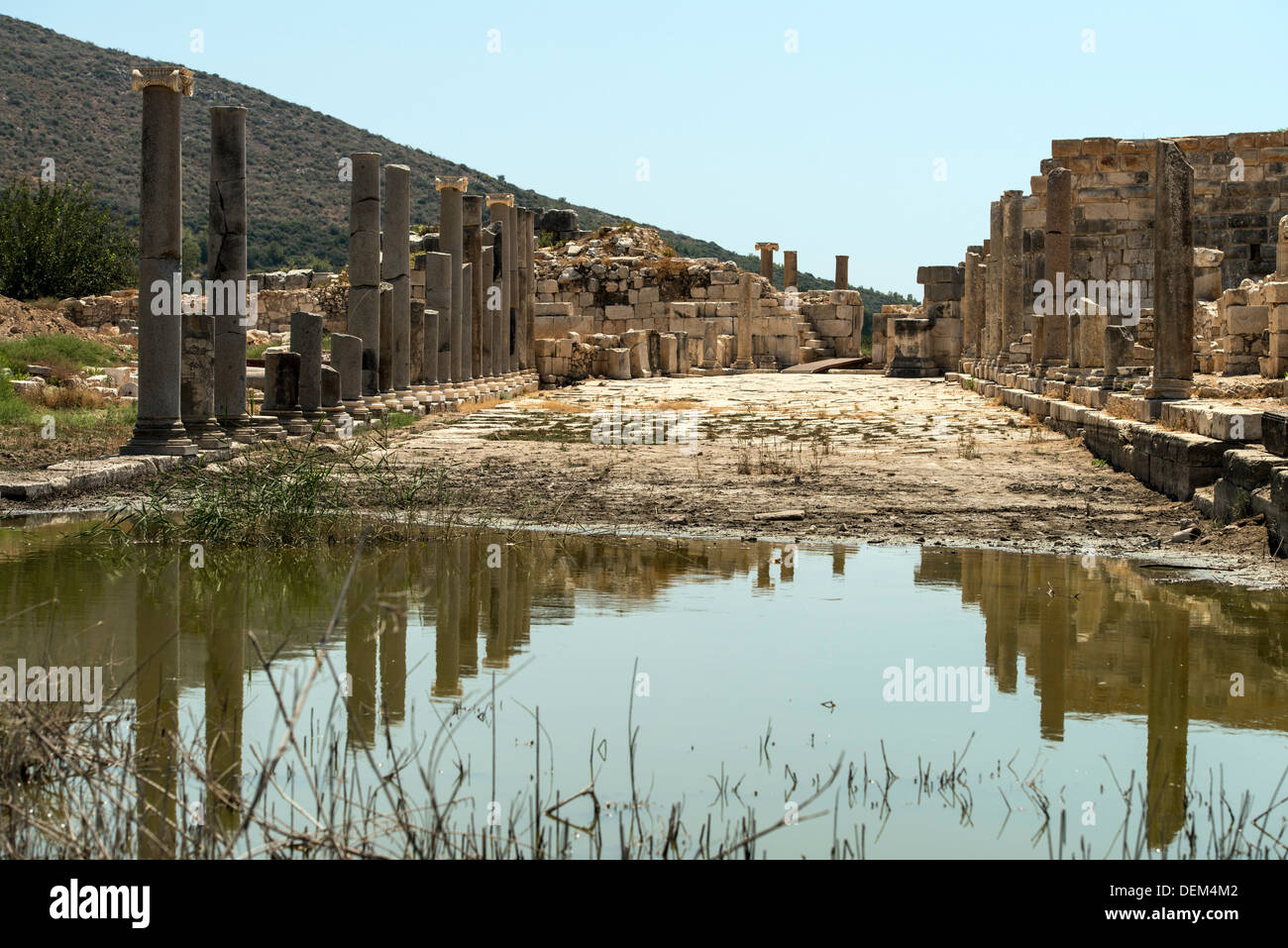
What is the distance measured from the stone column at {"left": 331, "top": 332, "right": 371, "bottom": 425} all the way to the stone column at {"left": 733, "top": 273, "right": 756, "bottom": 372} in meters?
18.8

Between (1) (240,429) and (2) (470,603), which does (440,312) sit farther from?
(2) (470,603)

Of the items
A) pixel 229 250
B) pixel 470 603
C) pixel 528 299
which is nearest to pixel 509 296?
pixel 528 299

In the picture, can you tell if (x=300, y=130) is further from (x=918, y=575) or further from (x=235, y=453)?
(x=918, y=575)

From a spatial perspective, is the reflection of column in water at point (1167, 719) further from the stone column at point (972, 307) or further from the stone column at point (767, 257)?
the stone column at point (767, 257)

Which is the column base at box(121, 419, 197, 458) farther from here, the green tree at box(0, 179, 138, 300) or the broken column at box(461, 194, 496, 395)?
the green tree at box(0, 179, 138, 300)

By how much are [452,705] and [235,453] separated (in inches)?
330

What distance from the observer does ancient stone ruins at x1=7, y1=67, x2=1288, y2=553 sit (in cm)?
1287

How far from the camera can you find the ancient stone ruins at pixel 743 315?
1287cm

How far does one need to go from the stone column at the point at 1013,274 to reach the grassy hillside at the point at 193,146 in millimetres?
39884

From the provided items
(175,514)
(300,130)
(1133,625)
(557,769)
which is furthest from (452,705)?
(300,130)

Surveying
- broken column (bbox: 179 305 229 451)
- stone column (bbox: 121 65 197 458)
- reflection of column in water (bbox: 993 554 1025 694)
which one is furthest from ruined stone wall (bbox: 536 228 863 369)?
reflection of column in water (bbox: 993 554 1025 694)

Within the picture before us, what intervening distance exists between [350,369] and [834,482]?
763 centimetres

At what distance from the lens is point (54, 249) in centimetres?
3669
